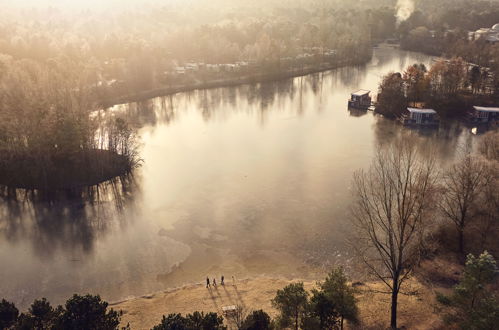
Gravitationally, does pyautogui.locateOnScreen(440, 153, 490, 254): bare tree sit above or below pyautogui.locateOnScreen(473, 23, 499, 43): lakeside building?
below

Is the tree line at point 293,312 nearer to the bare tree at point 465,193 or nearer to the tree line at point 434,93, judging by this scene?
the bare tree at point 465,193

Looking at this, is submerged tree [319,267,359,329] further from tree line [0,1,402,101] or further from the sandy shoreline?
tree line [0,1,402,101]

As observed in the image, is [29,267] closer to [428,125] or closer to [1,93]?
[1,93]

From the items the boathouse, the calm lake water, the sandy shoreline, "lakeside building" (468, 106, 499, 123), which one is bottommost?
the sandy shoreline

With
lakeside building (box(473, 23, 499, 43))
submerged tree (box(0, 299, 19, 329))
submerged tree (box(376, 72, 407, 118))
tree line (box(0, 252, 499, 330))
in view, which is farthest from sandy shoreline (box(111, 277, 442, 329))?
lakeside building (box(473, 23, 499, 43))

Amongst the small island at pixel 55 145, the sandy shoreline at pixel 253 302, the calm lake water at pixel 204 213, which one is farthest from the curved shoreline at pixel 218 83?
the sandy shoreline at pixel 253 302
